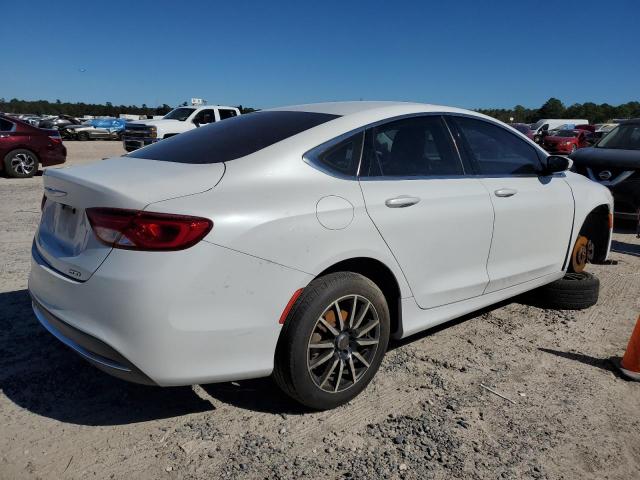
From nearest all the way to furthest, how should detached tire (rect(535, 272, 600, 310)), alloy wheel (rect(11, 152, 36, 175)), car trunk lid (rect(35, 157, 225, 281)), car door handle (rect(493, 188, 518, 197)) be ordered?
car trunk lid (rect(35, 157, 225, 281)) < car door handle (rect(493, 188, 518, 197)) < detached tire (rect(535, 272, 600, 310)) < alloy wheel (rect(11, 152, 36, 175))

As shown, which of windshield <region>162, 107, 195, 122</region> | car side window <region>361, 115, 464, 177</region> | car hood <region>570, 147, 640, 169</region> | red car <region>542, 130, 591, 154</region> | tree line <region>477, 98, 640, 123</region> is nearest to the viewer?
car side window <region>361, 115, 464, 177</region>

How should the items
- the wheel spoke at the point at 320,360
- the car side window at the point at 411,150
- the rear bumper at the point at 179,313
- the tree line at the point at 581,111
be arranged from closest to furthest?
the rear bumper at the point at 179,313 < the wheel spoke at the point at 320,360 < the car side window at the point at 411,150 < the tree line at the point at 581,111

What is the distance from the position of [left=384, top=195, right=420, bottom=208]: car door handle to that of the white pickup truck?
1513cm

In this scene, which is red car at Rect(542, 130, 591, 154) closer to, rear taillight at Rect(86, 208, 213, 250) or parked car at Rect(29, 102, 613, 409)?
parked car at Rect(29, 102, 613, 409)

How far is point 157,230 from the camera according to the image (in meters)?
2.35

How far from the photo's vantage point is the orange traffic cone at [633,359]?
3.42 metres

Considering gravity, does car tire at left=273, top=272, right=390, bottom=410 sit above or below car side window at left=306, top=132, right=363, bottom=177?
below

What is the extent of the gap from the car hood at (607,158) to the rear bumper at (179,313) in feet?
23.1

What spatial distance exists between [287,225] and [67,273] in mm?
1082

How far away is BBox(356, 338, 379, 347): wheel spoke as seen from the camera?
2.98 m

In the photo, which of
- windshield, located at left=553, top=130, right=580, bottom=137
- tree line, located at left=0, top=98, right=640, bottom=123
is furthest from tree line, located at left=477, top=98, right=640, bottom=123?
windshield, located at left=553, top=130, right=580, bottom=137

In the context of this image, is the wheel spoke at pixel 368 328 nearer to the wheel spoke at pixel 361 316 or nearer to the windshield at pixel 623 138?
the wheel spoke at pixel 361 316

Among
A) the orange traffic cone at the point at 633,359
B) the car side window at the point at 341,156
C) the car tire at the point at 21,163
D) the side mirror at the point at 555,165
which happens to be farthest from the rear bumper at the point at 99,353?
the car tire at the point at 21,163

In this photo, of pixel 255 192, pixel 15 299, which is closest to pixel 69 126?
pixel 15 299
